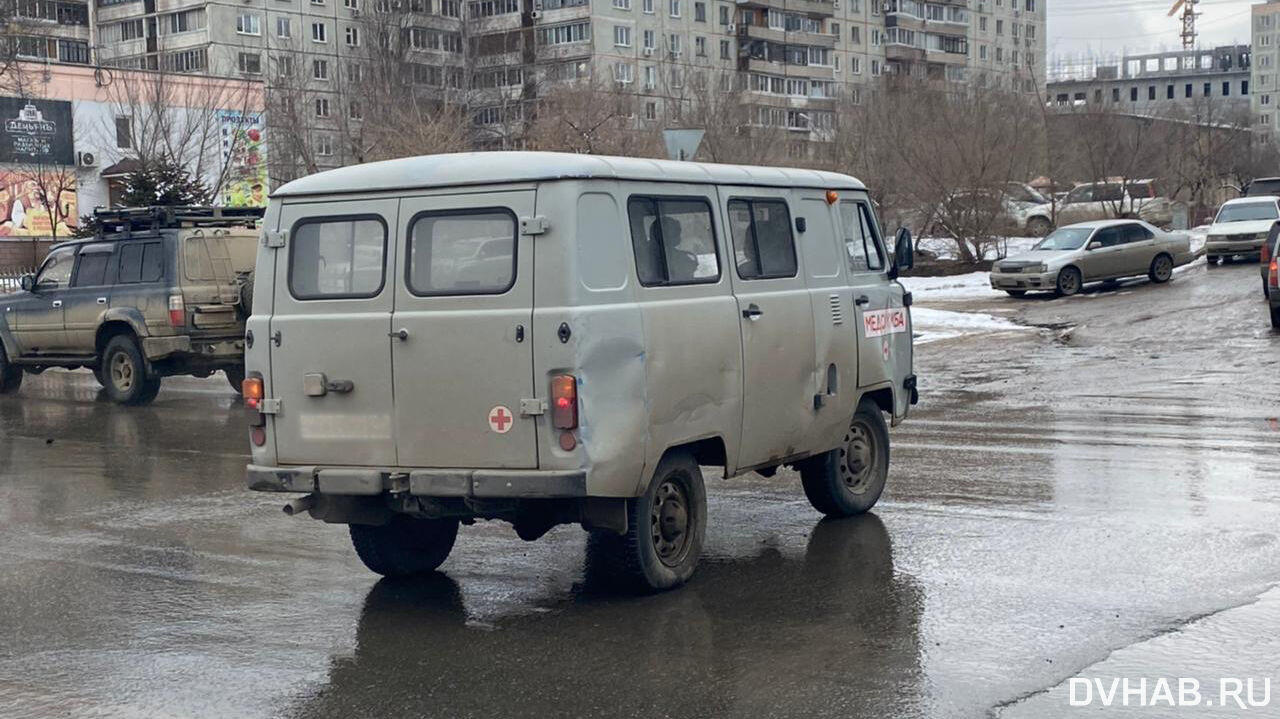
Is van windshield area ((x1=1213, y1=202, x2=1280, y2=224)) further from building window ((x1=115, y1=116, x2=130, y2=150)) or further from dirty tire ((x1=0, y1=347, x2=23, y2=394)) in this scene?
building window ((x1=115, y1=116, x2=130, y2=150))

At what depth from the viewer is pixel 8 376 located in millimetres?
20906

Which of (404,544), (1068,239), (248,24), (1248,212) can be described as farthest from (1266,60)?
(404,544)

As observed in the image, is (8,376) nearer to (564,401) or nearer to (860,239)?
(860,239)

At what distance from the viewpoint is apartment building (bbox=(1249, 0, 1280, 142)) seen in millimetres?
179375

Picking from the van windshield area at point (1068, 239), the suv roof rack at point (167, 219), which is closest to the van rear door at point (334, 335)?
the suv roof rack at point (167, 219)


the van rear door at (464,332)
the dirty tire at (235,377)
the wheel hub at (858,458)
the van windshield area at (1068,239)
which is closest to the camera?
the van rear door at (464,332)

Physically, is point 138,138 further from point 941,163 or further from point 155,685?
point 155,685

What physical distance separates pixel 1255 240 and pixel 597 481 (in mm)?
31062

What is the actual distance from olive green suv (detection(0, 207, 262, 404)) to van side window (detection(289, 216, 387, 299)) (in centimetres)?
1073

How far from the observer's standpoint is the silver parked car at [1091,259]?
32.7 metres

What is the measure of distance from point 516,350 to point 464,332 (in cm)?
30

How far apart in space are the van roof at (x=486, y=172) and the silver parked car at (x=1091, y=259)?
→ 25893mm

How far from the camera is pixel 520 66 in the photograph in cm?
9369

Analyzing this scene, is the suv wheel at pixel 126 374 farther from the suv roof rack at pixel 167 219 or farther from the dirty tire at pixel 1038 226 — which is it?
the dirty tire at pixel 1038 226
